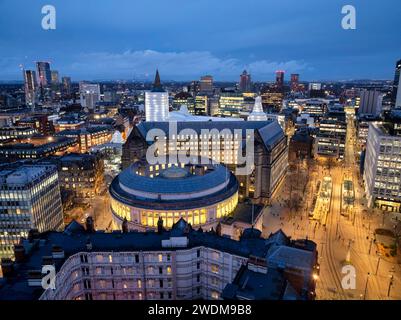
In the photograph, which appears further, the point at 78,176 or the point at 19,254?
the point at 78,176

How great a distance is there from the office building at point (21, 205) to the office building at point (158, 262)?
2607cm

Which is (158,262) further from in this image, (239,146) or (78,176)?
(239,146)

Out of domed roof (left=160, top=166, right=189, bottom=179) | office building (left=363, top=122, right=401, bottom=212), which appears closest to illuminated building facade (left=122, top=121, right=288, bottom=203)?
domed roof (left=160, top=166, right=189, bottom=179)

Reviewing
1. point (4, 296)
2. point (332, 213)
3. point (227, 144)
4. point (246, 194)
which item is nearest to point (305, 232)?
point (332, 213)

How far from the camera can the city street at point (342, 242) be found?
251 feet

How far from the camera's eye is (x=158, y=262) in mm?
63281

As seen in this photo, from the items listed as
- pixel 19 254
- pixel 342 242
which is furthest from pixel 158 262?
pixel 342 242

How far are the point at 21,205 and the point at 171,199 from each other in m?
42.1

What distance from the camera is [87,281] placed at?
6419 centimetres

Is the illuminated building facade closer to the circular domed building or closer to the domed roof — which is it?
the circular domed building

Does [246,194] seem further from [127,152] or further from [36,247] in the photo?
[36,247]

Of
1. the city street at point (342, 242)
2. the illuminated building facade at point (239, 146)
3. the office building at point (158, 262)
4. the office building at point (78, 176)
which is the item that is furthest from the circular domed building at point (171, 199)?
the office building at point (78, 176)

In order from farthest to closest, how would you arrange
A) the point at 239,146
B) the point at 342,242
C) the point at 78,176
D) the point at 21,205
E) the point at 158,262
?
the point at 239,146, the point at 78,176, the point at 342,242, the point at 21,205, the point at 158,262
